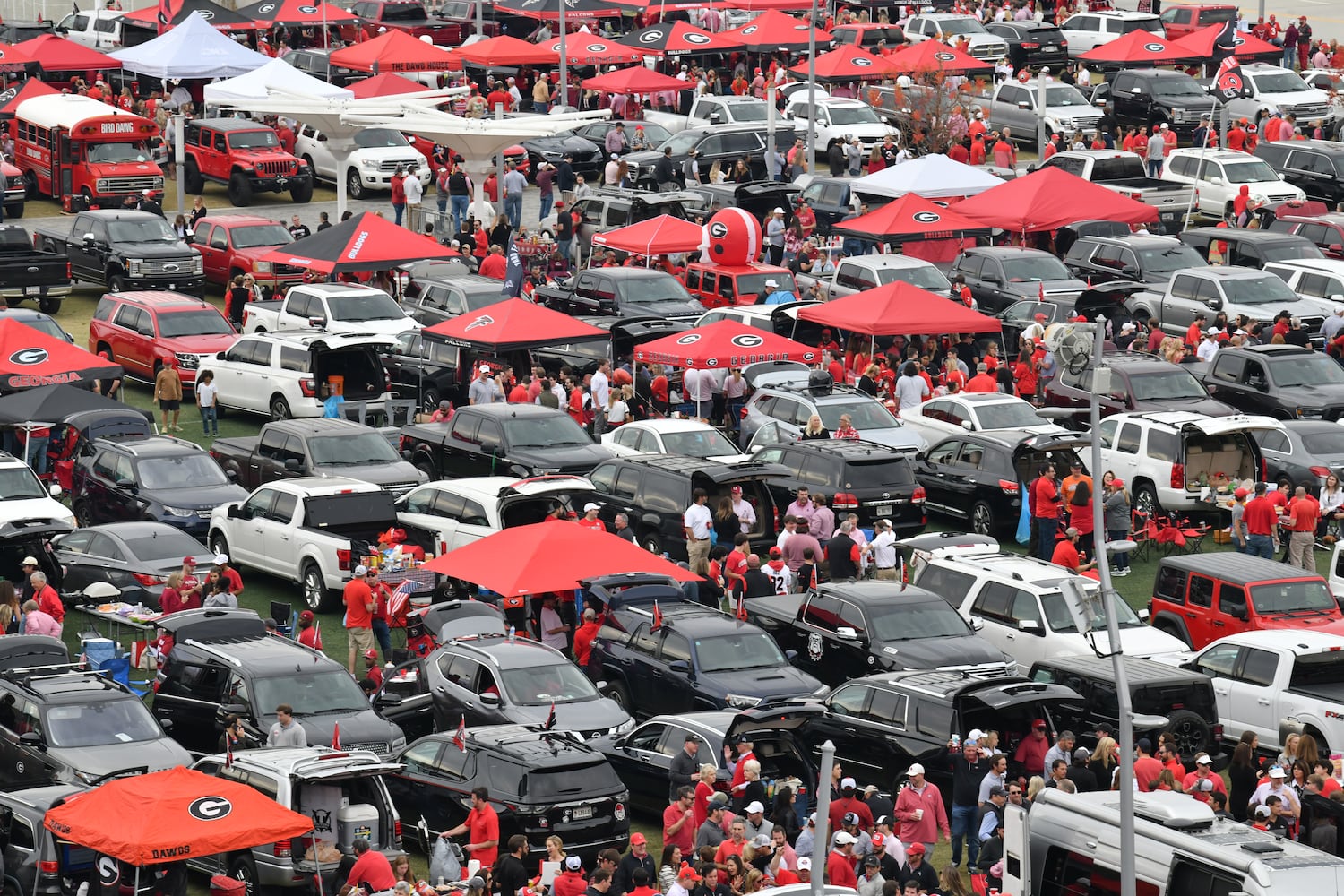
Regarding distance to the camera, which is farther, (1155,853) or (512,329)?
(512,329)

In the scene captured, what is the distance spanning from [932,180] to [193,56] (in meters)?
20.4

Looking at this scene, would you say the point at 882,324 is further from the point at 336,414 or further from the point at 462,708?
the point at 462,708

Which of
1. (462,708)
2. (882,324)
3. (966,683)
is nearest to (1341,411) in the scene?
(882,324)

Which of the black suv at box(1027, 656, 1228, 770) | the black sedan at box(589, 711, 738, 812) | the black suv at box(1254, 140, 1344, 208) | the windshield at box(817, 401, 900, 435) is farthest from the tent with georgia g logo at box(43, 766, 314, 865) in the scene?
the black suv at box(1254, 140, 1344, 208)

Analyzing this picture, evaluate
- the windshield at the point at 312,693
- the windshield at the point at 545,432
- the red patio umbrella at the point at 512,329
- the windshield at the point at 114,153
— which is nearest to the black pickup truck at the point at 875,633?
the windshield at the point at 312,693

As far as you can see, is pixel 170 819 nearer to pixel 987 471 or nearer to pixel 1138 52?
pixel 987 471

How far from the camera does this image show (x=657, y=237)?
40.2 metres

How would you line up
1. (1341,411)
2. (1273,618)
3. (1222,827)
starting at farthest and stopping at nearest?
(1341,411) → (1273,618) → (1222,827)

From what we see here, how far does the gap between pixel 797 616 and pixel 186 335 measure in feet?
50.6

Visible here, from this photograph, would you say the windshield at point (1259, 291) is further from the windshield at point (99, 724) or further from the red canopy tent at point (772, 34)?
the red canopy tent at point (772, 34)

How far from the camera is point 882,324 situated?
3456 centimetres

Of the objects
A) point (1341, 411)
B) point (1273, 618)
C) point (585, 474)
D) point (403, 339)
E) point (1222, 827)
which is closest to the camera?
point (1222, 827)

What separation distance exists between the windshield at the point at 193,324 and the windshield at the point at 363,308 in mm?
1755

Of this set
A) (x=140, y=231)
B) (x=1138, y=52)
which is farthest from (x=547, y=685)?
(x=1138, y=52)
